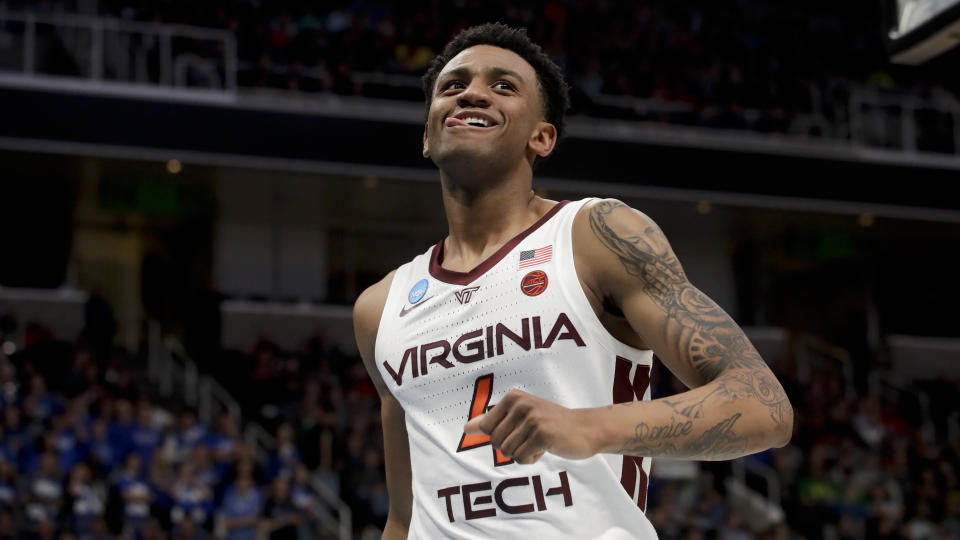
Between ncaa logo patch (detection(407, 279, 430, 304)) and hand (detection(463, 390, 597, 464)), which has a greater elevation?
ncaa logo patch (detection(407, 279, 430, 304))

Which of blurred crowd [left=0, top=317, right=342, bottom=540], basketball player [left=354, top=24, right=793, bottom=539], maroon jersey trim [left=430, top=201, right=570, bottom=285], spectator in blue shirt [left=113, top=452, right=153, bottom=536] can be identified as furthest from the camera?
spectator in blue shirt [left=113, top=452, right=153, bottom=536]

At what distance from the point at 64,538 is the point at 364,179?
8698 mm

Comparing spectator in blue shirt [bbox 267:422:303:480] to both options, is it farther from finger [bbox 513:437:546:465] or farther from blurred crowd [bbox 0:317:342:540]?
finger [bbox 513:437:546:465]

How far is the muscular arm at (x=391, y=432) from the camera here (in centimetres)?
348

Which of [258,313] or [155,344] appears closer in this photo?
[155,344]

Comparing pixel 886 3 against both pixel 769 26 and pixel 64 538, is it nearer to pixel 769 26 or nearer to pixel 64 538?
pixel 64 538

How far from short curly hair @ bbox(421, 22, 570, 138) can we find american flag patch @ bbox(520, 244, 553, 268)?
51cm

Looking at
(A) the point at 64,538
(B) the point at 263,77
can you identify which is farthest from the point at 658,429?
(B) the point at 263,77

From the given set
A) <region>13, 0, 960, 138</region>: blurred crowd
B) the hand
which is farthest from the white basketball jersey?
<region>13, 0, 960, 138</region>: blurred crowd

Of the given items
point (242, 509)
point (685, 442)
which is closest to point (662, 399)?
point (685, 442)

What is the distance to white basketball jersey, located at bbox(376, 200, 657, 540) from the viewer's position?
2.86 metres

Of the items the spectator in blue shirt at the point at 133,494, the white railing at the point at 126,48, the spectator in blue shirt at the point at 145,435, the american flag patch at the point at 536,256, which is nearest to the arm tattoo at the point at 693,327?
the american flag patch at the point at 536,256

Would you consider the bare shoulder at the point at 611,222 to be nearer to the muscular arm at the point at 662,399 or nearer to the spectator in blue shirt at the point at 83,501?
the muscular arm at the point at 662,399

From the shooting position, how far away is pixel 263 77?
1636 cm
